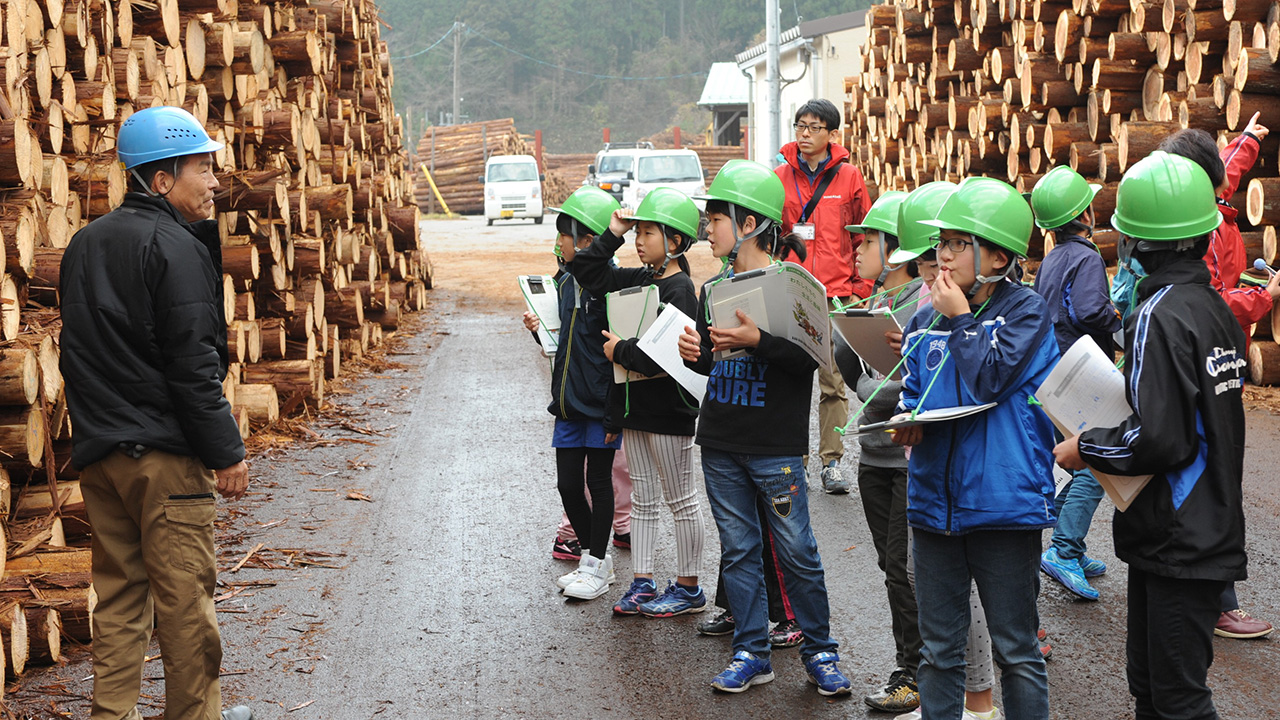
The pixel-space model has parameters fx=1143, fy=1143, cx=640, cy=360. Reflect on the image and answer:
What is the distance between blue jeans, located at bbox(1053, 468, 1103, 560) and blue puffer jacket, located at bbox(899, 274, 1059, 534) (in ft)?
6.27

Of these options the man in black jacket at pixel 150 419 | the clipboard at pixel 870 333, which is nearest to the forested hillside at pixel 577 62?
the clipboard at pixel 870 333

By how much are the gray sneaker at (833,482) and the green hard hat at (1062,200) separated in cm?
240

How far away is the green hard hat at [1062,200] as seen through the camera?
190 inches

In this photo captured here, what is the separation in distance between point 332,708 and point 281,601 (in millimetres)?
1250

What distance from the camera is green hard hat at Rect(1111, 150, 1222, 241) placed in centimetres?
308

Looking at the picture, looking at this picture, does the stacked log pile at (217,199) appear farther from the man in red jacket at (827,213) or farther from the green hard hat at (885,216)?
the man in red jacket at (827,213)

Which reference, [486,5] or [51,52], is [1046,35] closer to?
[51,52]

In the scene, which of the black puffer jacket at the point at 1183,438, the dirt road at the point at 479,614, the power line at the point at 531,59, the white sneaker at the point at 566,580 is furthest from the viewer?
the power line at the point at 531,59

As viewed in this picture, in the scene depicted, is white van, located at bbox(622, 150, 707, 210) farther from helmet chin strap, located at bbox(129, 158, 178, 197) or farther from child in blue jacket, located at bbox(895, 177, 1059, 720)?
child in blue jacket, located at bbox(895, 177, 1059, 720)

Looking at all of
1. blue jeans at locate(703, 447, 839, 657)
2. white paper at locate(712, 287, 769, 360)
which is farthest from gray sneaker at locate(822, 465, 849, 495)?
white paper at locate(712, 287, 769, 360)

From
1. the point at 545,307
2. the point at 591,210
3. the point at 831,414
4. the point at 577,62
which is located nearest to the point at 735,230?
the point at 591,210

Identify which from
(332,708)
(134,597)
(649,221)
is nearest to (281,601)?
(332,708)

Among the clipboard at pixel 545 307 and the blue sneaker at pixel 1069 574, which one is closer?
the blue sneaker at pixel 1069 574

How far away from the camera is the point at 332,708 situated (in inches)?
166
